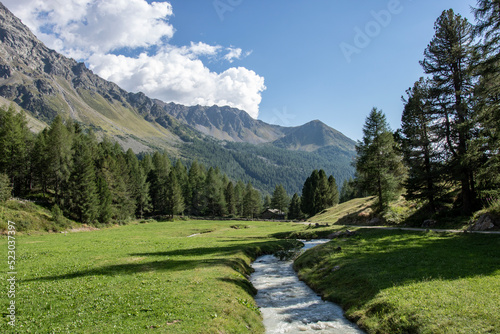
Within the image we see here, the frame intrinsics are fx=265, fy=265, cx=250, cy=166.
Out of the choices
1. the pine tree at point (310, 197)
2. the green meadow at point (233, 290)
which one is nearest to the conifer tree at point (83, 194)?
the green meadow at point (233, 290)

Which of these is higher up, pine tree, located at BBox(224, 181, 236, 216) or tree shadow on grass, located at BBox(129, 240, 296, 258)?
pine tree, located at BBox(224, 181, 236, 216)

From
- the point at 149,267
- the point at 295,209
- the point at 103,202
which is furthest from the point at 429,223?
the point at 295,209

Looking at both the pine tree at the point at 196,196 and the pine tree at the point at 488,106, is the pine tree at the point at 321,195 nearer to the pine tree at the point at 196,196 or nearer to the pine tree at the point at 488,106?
the pine tree at the point at 196,196

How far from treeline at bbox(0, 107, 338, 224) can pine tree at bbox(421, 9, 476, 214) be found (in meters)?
67.3

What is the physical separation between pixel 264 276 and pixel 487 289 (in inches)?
650

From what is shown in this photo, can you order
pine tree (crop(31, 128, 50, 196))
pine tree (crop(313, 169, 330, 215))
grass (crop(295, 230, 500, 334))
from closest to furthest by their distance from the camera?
grass (crop(295, 230, 500, 334)) < pine tree (crop(31, 128, 50, 196)) < pine tree (crop(313, 169, 330, 215))

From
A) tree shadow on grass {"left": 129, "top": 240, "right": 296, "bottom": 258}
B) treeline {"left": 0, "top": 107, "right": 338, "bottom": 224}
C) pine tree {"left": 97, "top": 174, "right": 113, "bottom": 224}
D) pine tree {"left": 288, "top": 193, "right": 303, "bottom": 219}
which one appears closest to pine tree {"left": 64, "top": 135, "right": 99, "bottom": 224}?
treeline {"left": 0, "top": 107, "right": 338, "bottom": 224}

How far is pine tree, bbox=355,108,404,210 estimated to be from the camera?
151 ft

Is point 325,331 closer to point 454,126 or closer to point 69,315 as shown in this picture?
point 69,315

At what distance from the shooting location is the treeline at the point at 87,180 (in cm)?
6156

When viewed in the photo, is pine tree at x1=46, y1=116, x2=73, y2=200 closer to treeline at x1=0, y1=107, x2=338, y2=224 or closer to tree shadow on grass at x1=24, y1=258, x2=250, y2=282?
treeline at x1=0, y1=107, x2=338, y2=224

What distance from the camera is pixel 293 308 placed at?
1689 centimetres

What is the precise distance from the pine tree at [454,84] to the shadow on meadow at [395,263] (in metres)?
9.45

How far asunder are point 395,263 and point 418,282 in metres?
4.37
